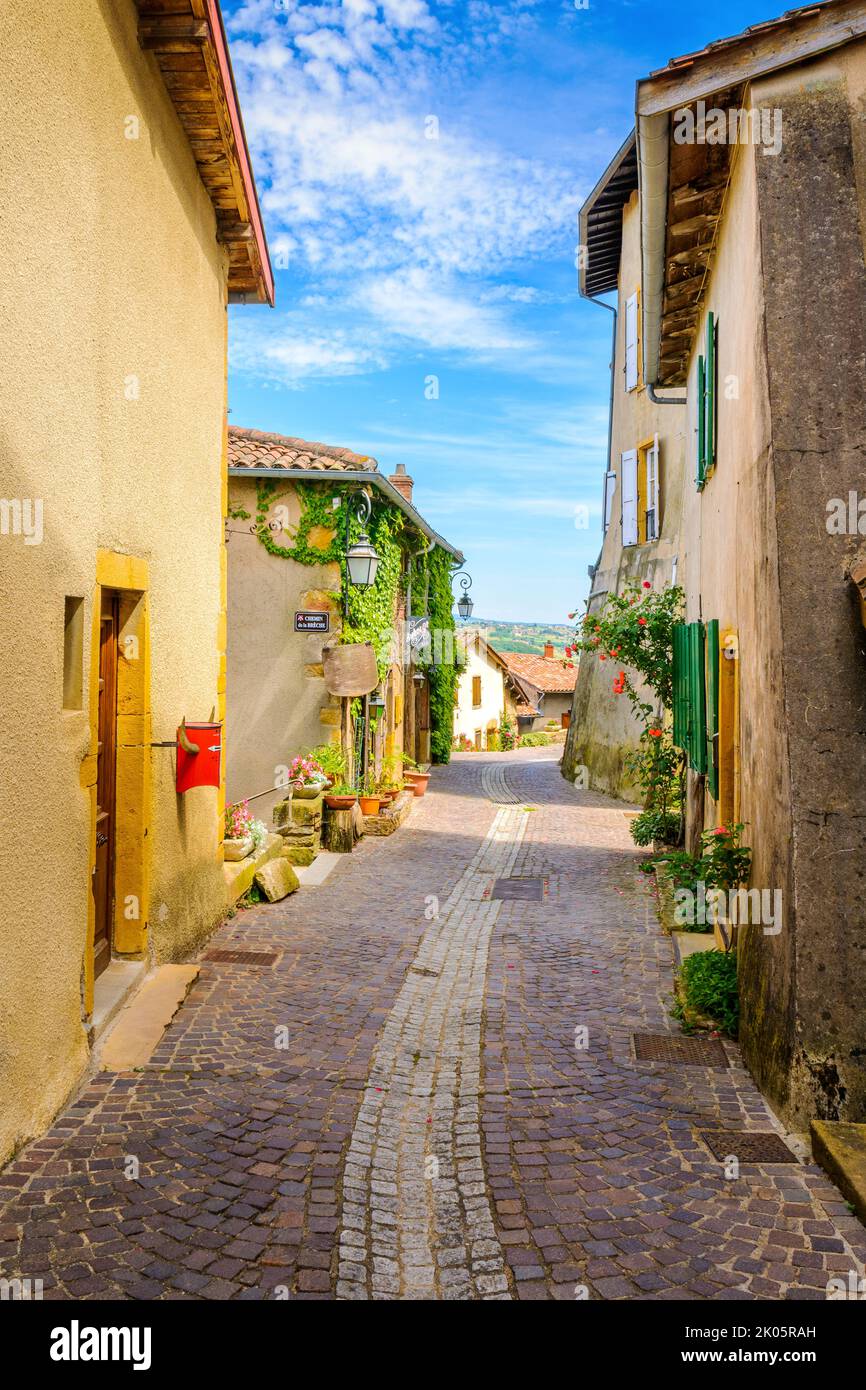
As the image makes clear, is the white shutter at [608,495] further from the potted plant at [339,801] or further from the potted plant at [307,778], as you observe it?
the potted plant at [339,801]

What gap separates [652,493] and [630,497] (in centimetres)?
85

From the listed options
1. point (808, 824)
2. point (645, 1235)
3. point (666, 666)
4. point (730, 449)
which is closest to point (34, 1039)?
point (645, 1235)

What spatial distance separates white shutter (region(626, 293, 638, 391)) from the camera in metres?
17.2

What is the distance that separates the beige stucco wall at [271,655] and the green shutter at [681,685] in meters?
4.58

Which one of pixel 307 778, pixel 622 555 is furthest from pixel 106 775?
pixel 622 555

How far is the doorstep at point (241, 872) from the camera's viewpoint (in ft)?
27.2

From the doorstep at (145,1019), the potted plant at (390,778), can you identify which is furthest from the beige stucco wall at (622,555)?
the doorstep at (145,1019)

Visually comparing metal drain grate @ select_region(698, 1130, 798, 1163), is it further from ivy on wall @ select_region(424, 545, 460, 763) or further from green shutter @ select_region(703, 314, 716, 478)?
ivy on wall @ select_region(424, 545, 460, 763)

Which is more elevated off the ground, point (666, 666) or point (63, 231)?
point (63, 231)

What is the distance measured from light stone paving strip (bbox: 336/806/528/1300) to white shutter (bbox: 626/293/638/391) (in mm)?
13381

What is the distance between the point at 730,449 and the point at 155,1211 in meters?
5.43

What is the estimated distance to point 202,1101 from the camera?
458cm
